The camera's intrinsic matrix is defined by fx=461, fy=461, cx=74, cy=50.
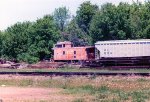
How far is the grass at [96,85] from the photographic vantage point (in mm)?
29641

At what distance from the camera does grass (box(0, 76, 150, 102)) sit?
29641 mm

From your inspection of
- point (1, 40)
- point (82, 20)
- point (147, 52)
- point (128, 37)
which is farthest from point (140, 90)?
point (82, 20)

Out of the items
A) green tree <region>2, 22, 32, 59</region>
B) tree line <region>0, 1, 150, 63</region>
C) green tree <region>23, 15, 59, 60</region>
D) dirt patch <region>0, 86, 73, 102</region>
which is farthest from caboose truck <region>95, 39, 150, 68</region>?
green tree <region>2, 22, 32, 59</region>

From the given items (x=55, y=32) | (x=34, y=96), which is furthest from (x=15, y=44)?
(x=34, y=96)

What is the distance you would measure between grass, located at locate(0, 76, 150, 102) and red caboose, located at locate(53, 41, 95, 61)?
2755cm

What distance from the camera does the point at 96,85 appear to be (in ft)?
124

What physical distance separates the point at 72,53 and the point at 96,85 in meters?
39.0

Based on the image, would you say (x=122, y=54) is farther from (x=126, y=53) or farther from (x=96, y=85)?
(x=96, y=85)

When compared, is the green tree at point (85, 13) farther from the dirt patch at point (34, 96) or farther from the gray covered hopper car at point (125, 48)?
the dirt patch at point (34, 96)

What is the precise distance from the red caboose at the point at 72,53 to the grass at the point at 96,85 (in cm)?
2755

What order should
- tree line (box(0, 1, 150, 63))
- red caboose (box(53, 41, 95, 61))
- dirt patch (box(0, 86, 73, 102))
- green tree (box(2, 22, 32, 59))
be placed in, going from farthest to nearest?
green tree (box(2, 22, 32, 59)), tree line (box(0, 1, 150, 63)), red caboose (box(53, 41, 95, 61)), dirt patch (box(0, 86, 73, 102))

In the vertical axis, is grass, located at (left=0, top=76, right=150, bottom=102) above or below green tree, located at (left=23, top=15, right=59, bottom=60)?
below

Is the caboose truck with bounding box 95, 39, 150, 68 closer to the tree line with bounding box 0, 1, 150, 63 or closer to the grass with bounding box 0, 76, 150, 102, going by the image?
the grass with bounding box 0, 76, 150, 102

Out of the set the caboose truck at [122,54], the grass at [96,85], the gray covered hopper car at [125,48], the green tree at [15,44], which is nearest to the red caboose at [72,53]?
the caboose truck at [122,54]
